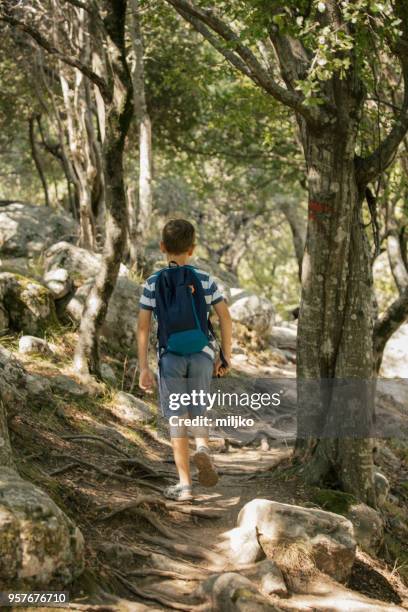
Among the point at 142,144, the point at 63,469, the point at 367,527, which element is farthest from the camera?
the point at 142,144

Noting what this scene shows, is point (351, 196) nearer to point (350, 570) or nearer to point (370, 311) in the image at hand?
point (370, 311)

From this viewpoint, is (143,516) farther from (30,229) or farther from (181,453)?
(30,229)

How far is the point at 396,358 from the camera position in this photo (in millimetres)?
17391

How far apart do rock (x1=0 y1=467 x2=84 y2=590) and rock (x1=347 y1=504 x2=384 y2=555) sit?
9.91ft

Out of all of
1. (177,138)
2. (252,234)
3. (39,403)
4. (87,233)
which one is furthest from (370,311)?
(252,234)

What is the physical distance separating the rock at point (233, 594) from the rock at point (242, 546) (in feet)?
1.97

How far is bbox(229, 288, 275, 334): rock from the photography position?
1590 centimetres

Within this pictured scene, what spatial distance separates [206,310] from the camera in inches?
221

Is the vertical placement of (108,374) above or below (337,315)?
below

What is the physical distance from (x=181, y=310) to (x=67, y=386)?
4.15 metres

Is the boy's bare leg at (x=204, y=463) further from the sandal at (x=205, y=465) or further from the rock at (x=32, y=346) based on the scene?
the rock at (x=32, y=346)

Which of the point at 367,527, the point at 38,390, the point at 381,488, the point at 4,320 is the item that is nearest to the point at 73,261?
the point at 4,320

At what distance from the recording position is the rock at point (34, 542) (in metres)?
3.84

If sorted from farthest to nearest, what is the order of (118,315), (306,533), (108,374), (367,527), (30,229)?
(30,229)
(118,315)
(108,374)
(367,527)
(306,533)
